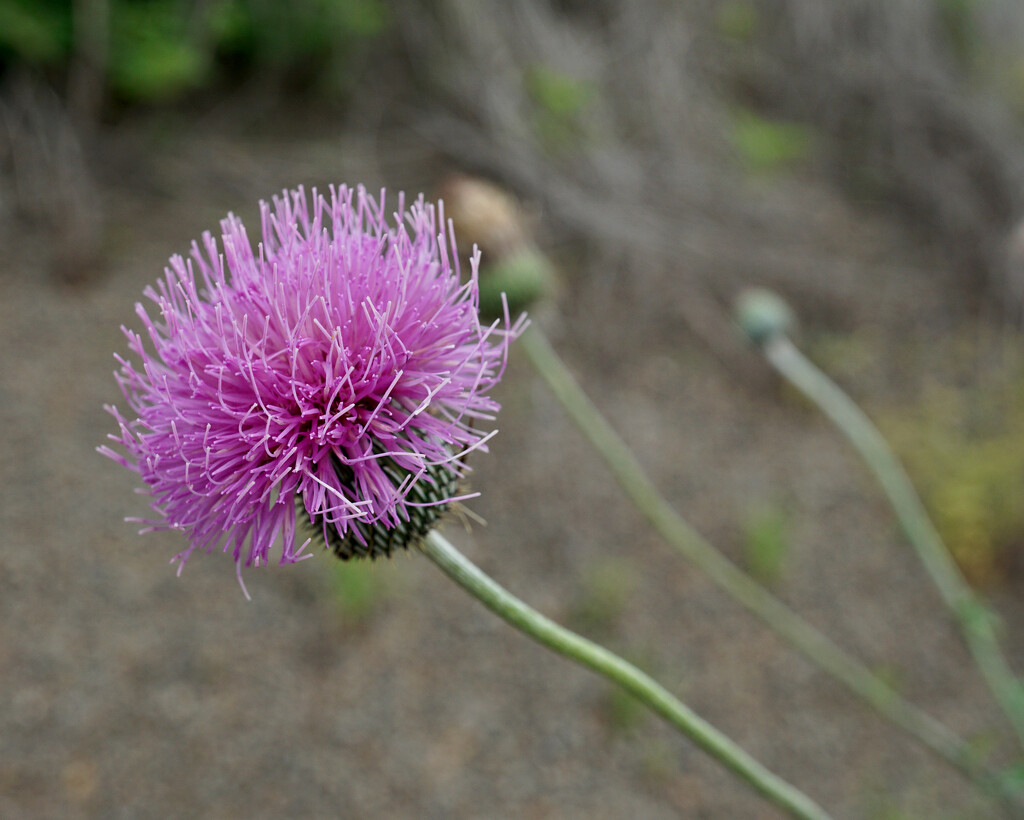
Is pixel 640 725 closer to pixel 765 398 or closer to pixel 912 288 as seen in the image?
pixel 765 398

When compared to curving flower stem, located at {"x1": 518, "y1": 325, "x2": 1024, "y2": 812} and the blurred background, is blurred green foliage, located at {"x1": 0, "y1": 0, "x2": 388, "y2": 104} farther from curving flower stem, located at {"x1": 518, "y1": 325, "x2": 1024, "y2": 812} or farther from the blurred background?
curving flower stem, located at {"x1": 518, "y1": 325, "x2": 1024, "y2": 812}

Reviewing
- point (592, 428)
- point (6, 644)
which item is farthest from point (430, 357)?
point (6, 644)

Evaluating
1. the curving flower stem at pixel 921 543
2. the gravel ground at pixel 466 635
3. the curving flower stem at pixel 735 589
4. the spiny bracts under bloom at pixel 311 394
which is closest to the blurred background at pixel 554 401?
the gravel ground at pixel 466 635

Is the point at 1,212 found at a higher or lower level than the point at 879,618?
lower

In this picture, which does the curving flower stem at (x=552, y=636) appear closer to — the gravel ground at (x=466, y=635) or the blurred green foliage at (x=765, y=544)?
the gravel ground at (x=466, y=635)

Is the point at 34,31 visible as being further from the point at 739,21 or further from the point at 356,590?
the point at 739,21

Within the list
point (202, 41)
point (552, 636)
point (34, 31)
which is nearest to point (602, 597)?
point (552, 636)
